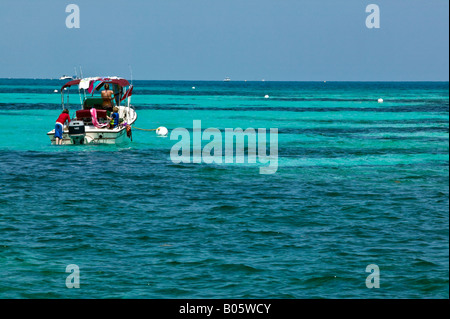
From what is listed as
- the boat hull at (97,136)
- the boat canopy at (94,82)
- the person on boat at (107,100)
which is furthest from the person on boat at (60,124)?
the boat canopy at (94,82)

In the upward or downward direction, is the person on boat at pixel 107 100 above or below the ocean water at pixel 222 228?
above

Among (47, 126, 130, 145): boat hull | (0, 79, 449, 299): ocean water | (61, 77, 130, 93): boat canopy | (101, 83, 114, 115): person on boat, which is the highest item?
(61, 77, 130, 93): boat canopy

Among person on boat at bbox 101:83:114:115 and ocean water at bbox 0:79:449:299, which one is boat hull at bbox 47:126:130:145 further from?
ocean water at bbox 0:79:449:299

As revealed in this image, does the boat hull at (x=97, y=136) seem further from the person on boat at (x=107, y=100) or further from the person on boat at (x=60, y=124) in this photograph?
the person on boat at (x=107, y=100)

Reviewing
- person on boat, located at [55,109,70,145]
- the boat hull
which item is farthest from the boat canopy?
the boat hull

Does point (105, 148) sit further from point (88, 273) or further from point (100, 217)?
point (88, 273)

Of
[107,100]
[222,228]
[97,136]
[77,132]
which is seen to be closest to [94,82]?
[107,100]

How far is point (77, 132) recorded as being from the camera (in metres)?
33.0

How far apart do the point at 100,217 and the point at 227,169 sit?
1036 centimetres

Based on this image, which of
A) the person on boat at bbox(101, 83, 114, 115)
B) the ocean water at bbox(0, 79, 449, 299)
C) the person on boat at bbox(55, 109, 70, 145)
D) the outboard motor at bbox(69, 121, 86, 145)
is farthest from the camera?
the person on boat at bbox(101, 83, 114, 115)

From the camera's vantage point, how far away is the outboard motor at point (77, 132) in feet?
107

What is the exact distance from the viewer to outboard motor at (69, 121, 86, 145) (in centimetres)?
3275
